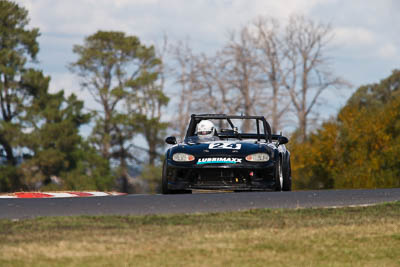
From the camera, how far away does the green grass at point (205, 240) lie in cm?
768

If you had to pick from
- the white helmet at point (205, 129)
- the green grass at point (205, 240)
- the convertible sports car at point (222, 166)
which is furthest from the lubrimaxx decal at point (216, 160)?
the green grass at point (205, 240)

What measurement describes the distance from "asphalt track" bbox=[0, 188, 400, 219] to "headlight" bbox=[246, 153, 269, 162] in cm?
75

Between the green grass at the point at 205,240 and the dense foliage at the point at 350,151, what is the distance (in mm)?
37167

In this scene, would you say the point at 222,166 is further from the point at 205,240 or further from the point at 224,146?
the point at 205,240

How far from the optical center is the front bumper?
14672 mm

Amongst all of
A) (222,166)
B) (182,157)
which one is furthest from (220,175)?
(182,157)

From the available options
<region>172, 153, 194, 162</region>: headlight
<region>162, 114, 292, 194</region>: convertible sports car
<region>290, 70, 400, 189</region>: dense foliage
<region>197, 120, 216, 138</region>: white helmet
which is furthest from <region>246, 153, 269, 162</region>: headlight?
<region>290, 70, 400, 189</region>: dense foliage

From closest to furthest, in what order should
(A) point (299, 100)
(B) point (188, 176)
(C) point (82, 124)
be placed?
(B) point (188, 176), (C) point (82, 124), (A) point (299, 100)

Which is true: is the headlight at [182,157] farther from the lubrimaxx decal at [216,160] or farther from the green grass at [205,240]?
the green grass at [205,240]

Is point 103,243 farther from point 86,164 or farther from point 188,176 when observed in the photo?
point 86,164

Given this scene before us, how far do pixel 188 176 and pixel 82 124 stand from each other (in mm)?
41570

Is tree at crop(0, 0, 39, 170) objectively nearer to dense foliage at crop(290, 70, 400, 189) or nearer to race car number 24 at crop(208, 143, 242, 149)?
dense foliage at crop(290, 70, 400, 189)

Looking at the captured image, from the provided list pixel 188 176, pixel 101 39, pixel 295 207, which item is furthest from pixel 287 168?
pixel 101 39

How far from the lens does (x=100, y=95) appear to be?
57938 mm
